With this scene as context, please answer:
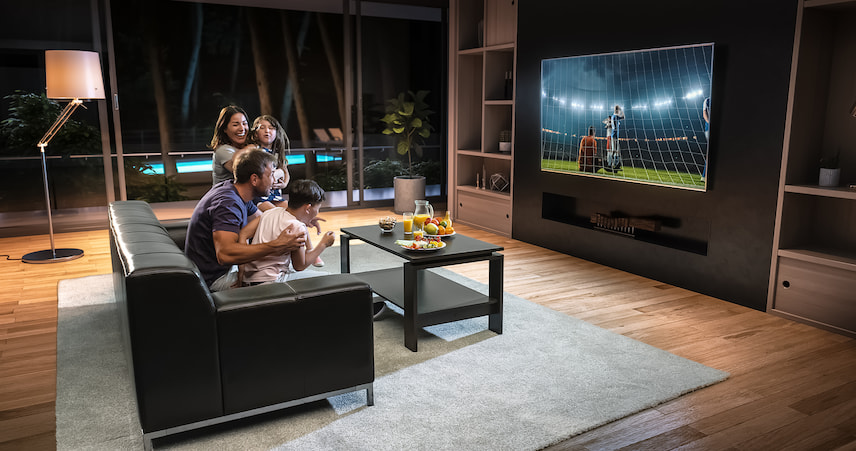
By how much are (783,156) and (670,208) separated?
898 millimetres

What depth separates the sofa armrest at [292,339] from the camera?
222 cm

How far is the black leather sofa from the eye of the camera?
2.07 m

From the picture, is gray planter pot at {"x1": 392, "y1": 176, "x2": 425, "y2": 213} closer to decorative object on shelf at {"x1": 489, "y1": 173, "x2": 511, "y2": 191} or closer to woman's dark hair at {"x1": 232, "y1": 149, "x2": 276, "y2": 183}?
decorative object on shelf at {"x1": 489, "y1": 173, "x2": 511, "y2": 191}

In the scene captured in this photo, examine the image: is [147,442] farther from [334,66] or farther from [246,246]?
[334,66]

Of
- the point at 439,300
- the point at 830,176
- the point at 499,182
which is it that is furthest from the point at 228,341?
the point at 499,182

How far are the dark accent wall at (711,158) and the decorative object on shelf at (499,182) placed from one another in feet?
2.81

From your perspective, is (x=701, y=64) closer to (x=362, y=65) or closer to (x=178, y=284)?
(x=178, y=284)

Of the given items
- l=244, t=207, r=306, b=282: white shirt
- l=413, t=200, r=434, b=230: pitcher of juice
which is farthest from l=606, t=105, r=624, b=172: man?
l=244, t=207, r=306, b=282: white shirt

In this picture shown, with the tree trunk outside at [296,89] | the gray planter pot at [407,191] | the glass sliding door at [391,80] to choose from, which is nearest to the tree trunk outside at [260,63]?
the tree trunk outside at [296,89]

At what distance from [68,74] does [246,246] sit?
312 cm

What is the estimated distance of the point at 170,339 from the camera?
210cm

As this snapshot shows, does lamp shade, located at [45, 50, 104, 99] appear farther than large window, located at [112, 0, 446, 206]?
No

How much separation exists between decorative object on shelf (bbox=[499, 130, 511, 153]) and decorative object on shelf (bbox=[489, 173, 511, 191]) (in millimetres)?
277

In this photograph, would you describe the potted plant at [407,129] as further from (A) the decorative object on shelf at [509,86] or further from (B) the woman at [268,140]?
(B) the woman at [268,140]
